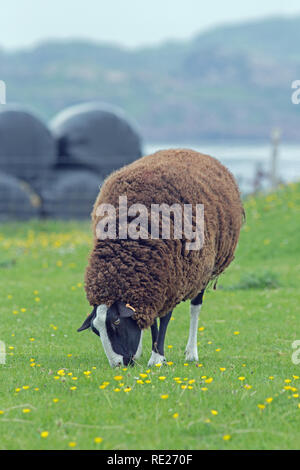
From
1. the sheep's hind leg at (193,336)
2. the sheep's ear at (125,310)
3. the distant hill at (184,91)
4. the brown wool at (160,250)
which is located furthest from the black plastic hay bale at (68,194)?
the distant hill at (184,91)

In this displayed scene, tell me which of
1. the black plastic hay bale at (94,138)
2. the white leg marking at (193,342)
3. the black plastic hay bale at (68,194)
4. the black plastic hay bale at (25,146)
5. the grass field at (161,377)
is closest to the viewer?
the grass field at (161,377)

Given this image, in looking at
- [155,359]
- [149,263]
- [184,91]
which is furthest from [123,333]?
[184,91]

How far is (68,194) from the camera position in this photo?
714 inches

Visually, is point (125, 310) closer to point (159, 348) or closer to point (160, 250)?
point (160, 250)

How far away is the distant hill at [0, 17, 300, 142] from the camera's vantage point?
106438 mm

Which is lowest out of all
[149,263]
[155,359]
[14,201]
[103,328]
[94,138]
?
[155,359]

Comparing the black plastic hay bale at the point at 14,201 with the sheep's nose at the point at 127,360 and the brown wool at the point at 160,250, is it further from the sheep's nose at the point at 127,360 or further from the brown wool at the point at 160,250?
the sheep's nose at the point at 127,360

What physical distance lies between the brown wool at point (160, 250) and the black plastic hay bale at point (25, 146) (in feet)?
38.3

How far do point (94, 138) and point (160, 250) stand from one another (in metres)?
13.1

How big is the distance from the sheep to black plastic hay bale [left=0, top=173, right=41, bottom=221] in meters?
11.1

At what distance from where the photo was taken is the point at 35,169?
18.2m

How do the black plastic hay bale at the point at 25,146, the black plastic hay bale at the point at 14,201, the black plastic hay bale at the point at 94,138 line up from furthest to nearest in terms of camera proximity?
the black plastic hay bale at the point at 94,138 < the black plastic hay bale at the point at 25,146 < the black plastic hay bale at the point at 14,201

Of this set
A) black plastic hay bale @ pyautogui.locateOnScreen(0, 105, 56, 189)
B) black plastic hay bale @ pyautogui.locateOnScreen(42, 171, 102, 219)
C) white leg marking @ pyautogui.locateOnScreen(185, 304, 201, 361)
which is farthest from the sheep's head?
black plastic hay bale @ pyautogui.locateOnScreen(0, 105, 56, 189)

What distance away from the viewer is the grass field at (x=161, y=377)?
4.54 m
